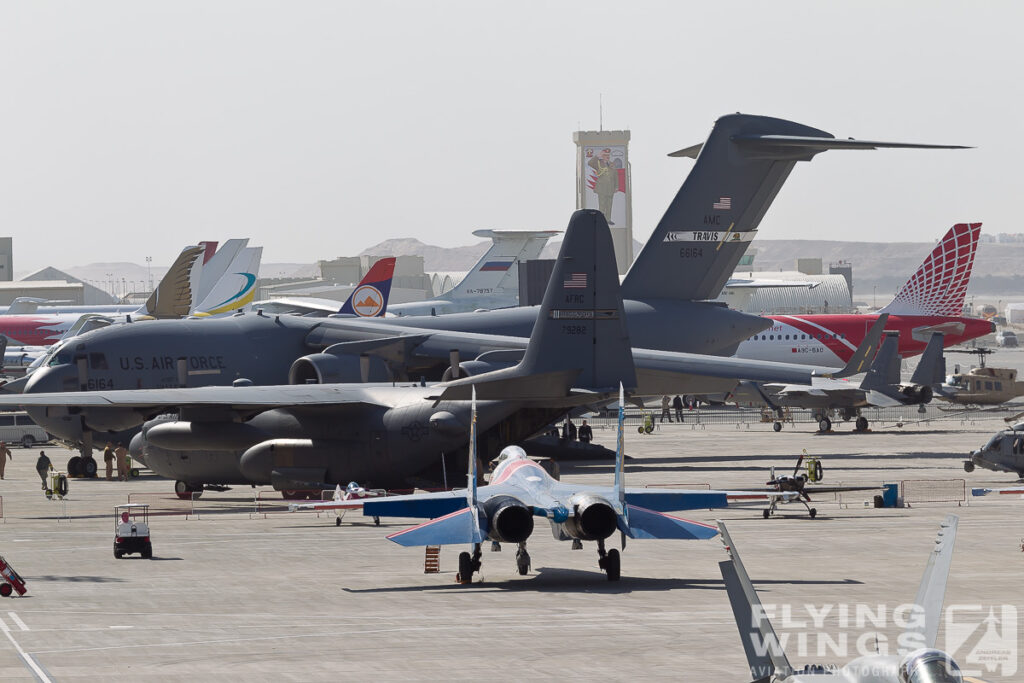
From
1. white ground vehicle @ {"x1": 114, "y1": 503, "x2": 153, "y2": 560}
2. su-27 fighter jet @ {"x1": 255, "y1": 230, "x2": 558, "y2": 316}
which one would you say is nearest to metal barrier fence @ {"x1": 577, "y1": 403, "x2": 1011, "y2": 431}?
su-27 fighter jet @ {"x1": 255, "y1": 230, "x2": 558, "y2": 316}

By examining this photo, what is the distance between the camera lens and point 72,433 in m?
40.2

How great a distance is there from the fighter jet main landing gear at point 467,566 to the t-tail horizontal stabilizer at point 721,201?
23.5 m

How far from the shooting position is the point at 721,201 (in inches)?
1711

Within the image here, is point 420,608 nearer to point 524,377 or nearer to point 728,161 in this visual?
point 524,377

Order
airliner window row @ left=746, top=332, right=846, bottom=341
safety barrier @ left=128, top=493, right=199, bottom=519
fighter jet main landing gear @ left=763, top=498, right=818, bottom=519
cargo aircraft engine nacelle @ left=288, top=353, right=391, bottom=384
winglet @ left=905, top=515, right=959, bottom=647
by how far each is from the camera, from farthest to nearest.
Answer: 1. airliner window row @ left=746, top=332, right=846, bottom=341
2. cargo aircraft engine nacelle @ left=288, top=353, right=391, bottom=384
3. safety barrier @ left=128, top=493, right=199, bottom=519
4. fighter jet main landing gear @ left=763, top=498, right=818, bottom=519
5. winglet @ left=905, top=515, right=959, bottom=647

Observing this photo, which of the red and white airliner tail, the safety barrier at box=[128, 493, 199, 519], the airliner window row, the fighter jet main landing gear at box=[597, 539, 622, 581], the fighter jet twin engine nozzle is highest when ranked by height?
the red and white airliner tail

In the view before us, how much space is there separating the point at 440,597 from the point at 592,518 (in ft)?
8.20

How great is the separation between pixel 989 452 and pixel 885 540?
13210mm

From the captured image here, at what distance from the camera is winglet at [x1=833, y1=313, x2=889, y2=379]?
39.4m

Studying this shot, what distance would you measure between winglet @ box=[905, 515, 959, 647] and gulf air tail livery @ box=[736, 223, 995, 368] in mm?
61456

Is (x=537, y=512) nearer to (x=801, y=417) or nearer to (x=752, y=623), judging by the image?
(x=752, y=623)

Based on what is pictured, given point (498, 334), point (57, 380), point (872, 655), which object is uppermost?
point (498, 334)

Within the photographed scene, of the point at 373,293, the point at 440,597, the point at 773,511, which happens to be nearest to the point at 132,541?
the point at 440,597

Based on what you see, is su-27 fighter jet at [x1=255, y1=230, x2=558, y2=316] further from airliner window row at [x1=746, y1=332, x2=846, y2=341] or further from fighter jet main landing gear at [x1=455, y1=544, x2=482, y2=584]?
fighter jet main landing gear at [x1=455, y1=544, x2=482, y2=584]
